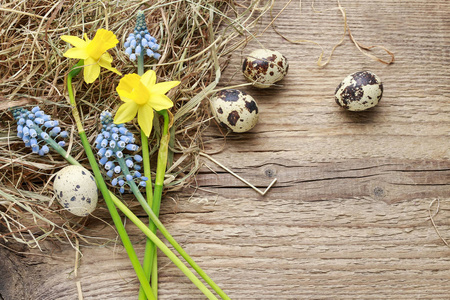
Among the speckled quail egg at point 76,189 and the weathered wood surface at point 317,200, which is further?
the weathered wood surface at point 317,200

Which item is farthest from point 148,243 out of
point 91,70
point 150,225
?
point 91,70

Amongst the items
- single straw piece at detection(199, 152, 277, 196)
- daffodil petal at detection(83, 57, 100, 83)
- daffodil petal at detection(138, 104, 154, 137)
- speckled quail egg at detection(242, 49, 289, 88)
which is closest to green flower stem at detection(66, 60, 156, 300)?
daffodil petal at detection(83, 57, 100, 83)

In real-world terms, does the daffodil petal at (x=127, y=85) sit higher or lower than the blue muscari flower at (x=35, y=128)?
higher

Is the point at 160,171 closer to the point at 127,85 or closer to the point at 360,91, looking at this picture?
the point at 127,85

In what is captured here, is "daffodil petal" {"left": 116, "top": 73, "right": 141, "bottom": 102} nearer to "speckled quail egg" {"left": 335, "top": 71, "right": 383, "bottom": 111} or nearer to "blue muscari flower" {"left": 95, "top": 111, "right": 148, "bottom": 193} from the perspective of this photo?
"blue muscari flower" {"left": 95, "top": 111, "right": 148, "bottom": 193}

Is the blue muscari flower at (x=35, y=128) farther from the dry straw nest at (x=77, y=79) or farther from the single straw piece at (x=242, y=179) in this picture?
the single straw piece at (x=242, y=179)

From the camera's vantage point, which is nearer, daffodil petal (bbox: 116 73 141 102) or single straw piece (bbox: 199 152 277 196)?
daffodil petal (bbox: 116 73 141 102)

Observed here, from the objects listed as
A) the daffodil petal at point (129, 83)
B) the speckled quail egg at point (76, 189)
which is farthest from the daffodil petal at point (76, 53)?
the speckled quail egg at point (76, 189)
